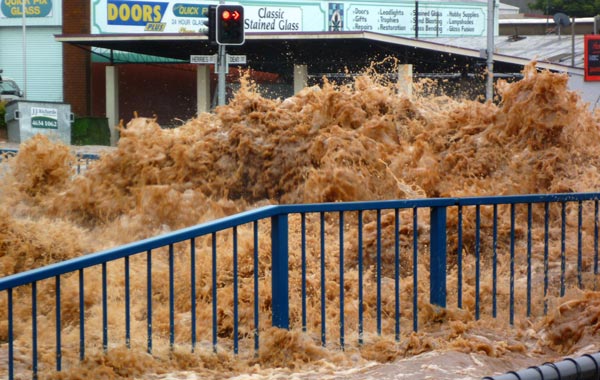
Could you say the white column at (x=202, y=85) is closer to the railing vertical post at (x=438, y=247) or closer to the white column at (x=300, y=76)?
the white column at (x=300, y=76)

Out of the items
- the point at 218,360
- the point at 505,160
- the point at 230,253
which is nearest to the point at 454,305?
the point at 218,360

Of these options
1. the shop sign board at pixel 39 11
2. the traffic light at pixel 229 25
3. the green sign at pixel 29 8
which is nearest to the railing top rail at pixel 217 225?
the traffic light at pixel 229 25

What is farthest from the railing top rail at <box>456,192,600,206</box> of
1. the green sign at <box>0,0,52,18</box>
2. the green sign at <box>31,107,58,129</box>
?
the green sign at <box>0,0,52,18</box>

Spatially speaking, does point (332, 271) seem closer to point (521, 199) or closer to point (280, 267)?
point (521, 199)

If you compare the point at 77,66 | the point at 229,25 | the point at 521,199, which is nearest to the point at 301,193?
the point at 521,199

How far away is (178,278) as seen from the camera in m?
9.48

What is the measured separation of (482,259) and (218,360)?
11.5 ft

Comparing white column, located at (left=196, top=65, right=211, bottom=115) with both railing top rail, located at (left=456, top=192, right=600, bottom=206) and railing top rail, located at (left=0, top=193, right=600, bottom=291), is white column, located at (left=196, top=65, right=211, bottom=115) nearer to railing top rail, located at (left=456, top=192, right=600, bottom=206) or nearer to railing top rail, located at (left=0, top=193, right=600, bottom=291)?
railing top rail, located at (left=456, top=192, right=600, bottom=206)

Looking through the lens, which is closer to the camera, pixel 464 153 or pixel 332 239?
pixel 332 239

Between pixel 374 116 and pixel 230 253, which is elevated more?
pixel 374 116

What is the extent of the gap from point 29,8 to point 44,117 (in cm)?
1474

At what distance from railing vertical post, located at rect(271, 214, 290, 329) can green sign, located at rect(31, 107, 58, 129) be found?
34125 mm

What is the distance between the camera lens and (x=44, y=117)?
39875mm

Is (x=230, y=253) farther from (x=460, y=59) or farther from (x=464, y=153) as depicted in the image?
(x=460, y=59)
